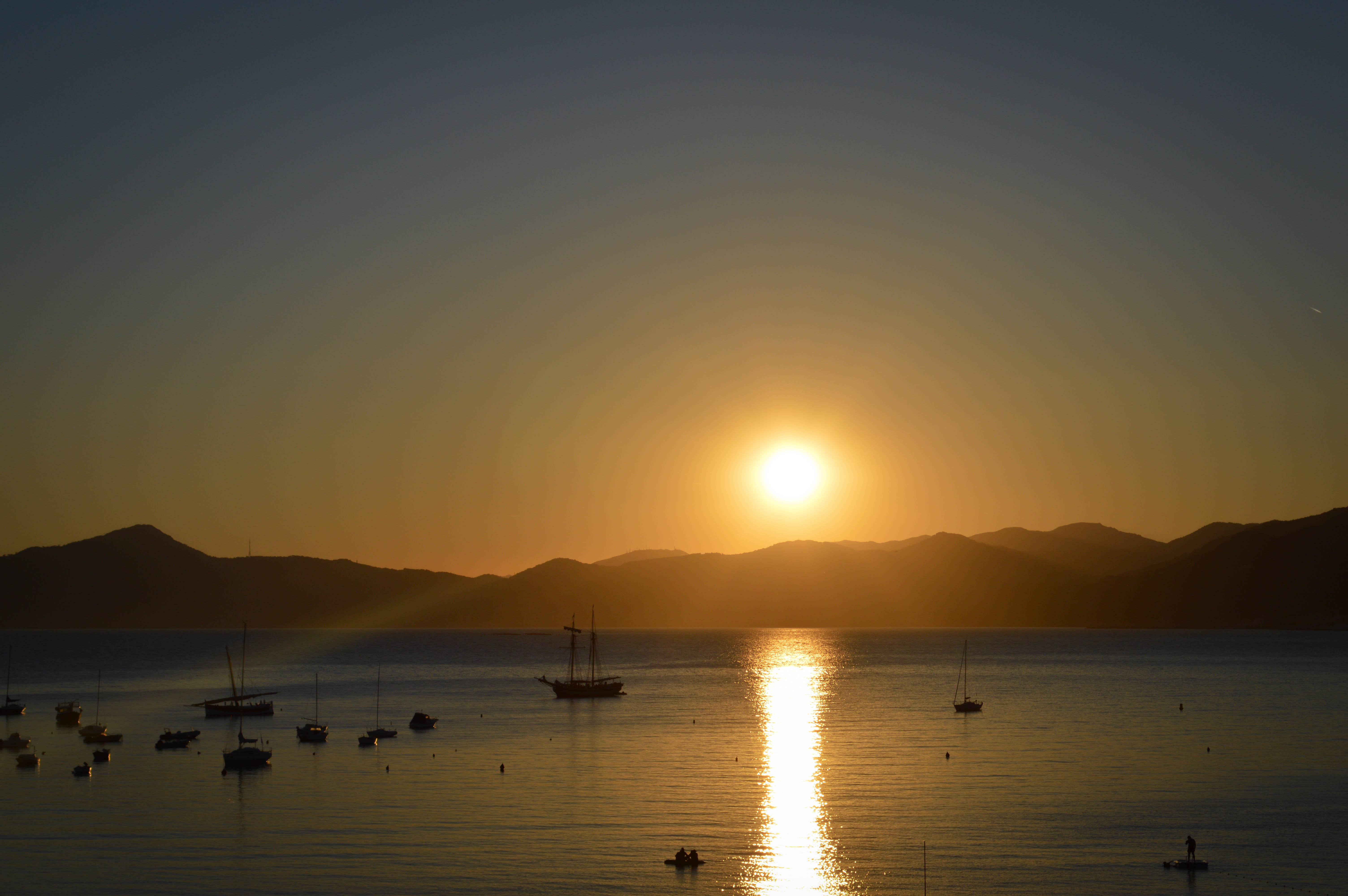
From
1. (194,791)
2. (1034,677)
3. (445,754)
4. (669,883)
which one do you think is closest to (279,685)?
(445,754)

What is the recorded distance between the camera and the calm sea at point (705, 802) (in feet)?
151

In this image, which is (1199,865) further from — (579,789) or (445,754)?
(445,754)

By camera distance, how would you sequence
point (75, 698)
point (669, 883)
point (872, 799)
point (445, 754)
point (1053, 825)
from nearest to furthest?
1. point (669, 883)
2. point (1053, 825)
3. point (872, 799)
4. point (445, 754)
5. point (75, 698)

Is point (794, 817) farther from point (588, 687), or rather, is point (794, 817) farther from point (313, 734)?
point (588, 687)

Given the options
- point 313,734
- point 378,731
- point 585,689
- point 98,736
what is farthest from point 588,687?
point 98,736

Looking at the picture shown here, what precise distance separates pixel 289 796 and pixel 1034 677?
127236mm

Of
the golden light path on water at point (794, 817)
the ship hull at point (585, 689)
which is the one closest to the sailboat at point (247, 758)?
the golden light path on water at point (794, 817)

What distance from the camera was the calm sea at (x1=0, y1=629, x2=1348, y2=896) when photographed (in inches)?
1816

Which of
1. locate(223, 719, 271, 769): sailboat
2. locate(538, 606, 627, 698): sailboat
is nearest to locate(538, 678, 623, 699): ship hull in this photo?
locate(538, 606, 627, 698): sailboat

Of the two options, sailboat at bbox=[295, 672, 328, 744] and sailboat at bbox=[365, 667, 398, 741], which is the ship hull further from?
sailboat at bbox=[295, 672, 328, 744]

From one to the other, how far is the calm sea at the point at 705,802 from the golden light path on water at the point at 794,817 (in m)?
0.23

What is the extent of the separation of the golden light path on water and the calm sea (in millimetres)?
235

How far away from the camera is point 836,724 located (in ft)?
335

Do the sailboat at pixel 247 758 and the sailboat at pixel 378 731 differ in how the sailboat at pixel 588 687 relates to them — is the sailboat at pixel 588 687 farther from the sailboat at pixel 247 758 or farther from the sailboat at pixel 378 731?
the sailboat at pixel 247 758
